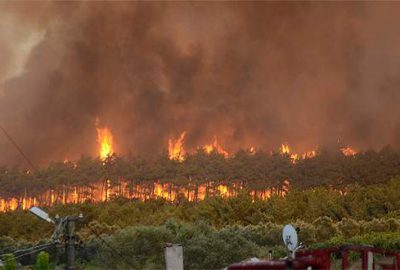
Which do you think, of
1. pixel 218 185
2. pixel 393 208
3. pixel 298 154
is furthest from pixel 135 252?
pixel 298 154

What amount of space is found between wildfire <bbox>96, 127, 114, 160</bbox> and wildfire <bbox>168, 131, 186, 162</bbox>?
8.52 m

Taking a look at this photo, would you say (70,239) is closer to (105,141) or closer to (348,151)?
(348,151)

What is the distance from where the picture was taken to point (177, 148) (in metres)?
92.1

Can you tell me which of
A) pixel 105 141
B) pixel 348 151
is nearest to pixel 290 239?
pixel 348 151

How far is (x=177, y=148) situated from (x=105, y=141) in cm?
1148

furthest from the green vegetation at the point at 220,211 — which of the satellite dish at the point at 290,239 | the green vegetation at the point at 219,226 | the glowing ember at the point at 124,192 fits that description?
the satellite dish at the point at 290,239

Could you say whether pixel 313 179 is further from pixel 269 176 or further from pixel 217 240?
pixel 217 240

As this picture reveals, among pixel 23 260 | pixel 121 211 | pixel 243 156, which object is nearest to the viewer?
pixel 23 260

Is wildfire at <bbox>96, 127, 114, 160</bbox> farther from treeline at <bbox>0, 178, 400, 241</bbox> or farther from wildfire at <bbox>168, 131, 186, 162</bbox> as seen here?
treeline at <bbox>0, 178, 400, 241</bbox>

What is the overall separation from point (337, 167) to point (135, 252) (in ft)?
124

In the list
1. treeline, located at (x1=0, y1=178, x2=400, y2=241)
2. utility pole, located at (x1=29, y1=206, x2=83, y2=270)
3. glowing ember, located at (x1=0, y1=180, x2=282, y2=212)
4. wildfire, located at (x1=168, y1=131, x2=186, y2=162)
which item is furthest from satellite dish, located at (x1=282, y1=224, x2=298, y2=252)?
wildfire, located at (x1=168, y1=131, x2=186, y2=162)

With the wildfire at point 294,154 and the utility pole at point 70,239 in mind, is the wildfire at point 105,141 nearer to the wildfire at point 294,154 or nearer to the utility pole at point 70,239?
the wildfire at point 294,154

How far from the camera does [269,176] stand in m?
73.6

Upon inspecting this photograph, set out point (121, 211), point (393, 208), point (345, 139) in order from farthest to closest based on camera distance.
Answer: point (345, 139) < point (121, 211) < point (393, 208)
